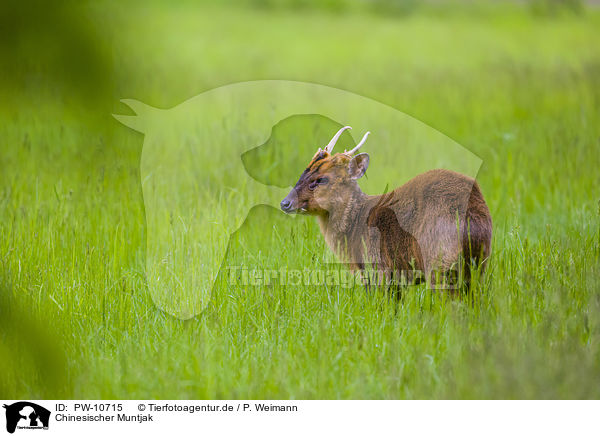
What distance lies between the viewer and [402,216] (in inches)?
139

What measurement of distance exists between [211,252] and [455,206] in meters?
1.53

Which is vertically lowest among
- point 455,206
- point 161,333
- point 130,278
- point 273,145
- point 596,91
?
point 161,333

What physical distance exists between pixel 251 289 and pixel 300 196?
76 centimetres

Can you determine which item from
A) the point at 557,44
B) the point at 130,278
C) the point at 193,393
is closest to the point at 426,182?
the point at 193,393

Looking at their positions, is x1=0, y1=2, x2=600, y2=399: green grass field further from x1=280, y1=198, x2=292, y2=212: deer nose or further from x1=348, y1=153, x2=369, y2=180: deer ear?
x1=348, y1=153, x2=369, y2=180: deer ear

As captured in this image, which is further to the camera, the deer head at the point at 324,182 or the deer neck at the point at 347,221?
the deer neck at the point at 347,221

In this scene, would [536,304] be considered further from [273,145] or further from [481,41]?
[481,41]

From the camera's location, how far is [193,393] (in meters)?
3.12
